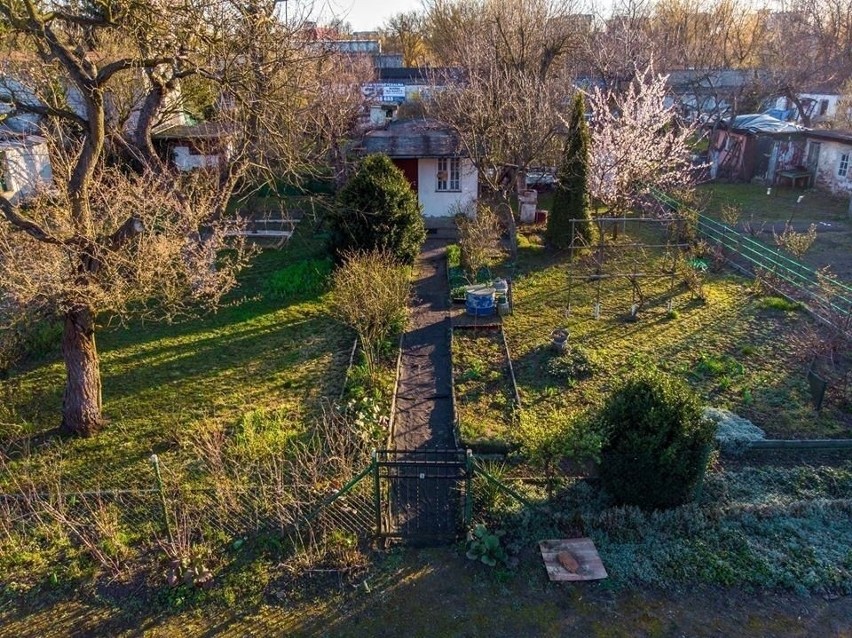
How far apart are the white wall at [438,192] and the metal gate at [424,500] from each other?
13514 mm

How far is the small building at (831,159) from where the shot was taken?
23.6 m

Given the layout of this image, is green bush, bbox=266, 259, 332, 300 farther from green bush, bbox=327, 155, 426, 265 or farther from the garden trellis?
the garden trellis

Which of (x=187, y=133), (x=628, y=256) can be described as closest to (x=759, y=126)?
(x=628, y=256)

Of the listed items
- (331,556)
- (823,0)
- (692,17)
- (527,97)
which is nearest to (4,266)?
(331,556)

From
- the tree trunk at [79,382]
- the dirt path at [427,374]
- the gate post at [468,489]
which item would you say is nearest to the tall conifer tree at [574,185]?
the dirt path at [427,374]

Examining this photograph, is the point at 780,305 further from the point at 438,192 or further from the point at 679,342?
the point at 438,192

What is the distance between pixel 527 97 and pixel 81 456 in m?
13.1

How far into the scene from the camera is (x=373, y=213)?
1454cm

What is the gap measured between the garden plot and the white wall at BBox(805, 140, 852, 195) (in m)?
19.7

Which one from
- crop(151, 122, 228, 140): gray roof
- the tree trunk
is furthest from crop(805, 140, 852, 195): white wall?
the tree trunk

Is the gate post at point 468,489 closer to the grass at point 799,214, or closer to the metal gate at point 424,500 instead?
the metal gate at point 424,500

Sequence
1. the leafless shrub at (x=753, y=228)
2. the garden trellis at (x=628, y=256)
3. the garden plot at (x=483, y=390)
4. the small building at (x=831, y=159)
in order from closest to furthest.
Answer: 1. the garden plot at (x=483, y=390)
2. the garden trellis at (x=628, y=256)
3. the leafless shrub at (x=753, y=228)
4. the small building at (x=831, y=159)

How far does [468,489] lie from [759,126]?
26.8 m

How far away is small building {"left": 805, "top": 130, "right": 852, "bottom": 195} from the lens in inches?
931
